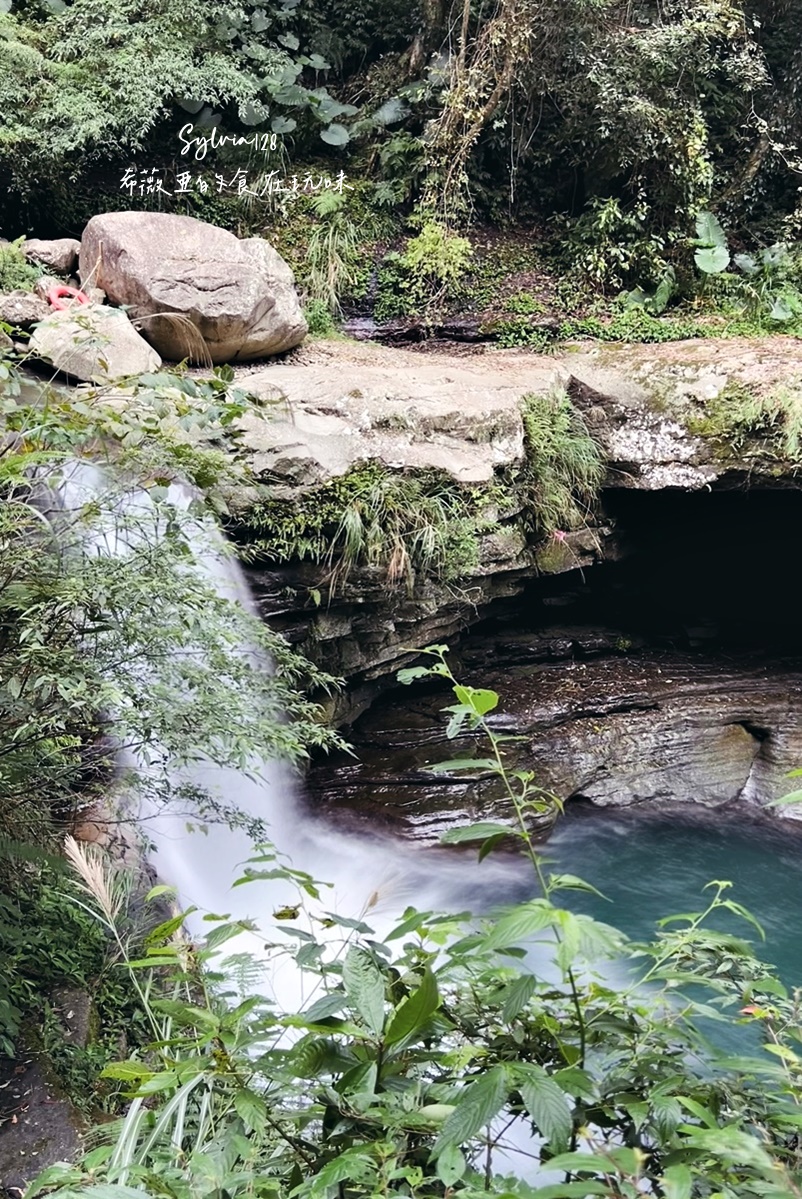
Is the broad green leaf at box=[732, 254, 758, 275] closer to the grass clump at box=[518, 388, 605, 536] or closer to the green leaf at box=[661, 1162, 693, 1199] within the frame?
the grass clump at box=[518, 388, 605, 536]

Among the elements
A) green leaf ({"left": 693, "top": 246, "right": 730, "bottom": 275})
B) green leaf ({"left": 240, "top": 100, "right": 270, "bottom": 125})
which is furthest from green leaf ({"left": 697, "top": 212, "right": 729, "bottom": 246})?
green leaf ({"left": 240, "top": 100, "right": 270, "bottom": 125})

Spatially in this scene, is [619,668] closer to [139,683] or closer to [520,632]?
[520,632]

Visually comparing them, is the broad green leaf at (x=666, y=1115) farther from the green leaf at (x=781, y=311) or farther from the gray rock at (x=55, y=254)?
the green leaf at (x=781, y=311)

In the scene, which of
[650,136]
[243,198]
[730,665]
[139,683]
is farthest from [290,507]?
[650,136]

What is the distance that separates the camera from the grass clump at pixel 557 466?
19.8ft

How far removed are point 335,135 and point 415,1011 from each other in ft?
30.2

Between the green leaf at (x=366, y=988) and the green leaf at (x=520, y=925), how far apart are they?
0.80 feet

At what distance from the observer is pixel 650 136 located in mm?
7684

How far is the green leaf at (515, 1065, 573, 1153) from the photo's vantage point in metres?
1.08

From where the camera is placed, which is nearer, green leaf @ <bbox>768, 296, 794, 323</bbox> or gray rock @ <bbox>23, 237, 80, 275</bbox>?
gray rock @ <bbox>23, 237, 80, 275</bbox>

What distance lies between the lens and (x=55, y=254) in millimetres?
6598

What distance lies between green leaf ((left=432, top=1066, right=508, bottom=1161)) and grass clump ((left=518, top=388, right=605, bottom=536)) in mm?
5136

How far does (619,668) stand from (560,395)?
7.52 feet

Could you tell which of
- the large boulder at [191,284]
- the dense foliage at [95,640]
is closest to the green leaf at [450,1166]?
the dense foliage at [95,640]
